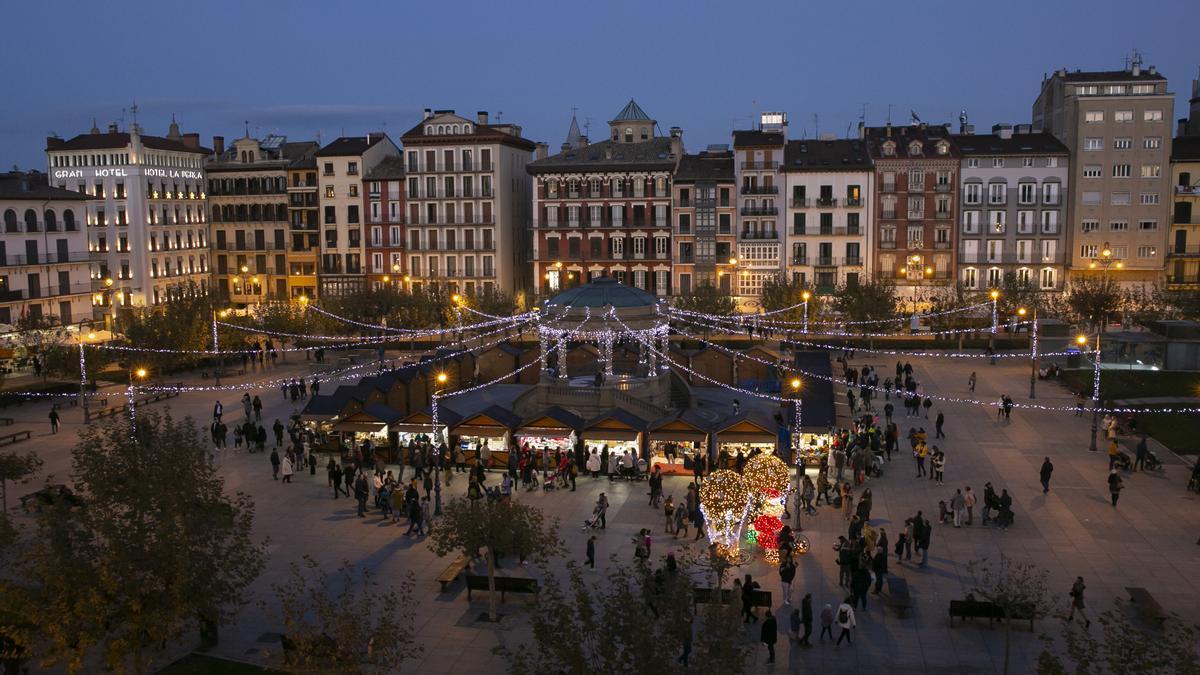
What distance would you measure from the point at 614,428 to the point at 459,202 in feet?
156

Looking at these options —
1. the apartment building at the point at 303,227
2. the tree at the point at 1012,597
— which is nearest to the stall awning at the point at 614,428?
the tree at the point at 1012,597

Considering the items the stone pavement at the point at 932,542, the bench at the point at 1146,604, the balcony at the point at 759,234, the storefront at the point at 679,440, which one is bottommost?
the stone pavement at the point at 932,542

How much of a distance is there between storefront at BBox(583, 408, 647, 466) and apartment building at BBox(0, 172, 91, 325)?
38.9 meters

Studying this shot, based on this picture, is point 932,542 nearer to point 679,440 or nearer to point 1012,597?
point 1012,597

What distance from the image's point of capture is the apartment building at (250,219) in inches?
3287

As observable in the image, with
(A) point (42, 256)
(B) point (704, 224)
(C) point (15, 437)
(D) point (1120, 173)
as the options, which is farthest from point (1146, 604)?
(A) point (42, 256)

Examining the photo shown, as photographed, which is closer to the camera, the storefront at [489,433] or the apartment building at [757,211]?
the storefront at [489,433]

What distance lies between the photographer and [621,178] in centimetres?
7469

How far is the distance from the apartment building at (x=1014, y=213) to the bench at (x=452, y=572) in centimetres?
5545

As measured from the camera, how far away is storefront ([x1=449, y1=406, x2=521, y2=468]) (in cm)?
3334

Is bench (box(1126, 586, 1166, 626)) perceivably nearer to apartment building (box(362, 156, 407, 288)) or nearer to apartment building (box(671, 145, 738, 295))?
apartment building (box(671, 145, 738, 295))

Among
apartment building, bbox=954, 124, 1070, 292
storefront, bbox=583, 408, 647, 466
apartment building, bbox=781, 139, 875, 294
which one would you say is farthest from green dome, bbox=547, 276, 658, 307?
apartment building, bbox=954, 124, 1070, 292

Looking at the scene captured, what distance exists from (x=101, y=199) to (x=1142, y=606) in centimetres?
7591

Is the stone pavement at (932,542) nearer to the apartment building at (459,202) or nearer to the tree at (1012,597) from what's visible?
the tree at (1012,597)
